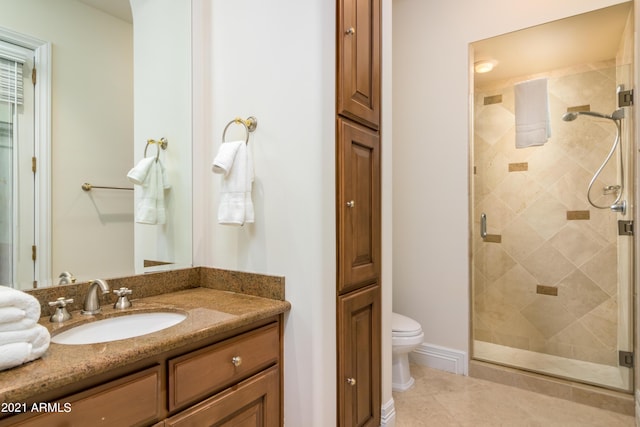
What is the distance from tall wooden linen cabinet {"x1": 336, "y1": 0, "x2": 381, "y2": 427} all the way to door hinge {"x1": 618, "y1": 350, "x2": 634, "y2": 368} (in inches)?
65.4

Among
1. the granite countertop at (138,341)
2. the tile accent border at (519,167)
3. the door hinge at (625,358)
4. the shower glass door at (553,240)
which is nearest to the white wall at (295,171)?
the granite countertop at (138,341)

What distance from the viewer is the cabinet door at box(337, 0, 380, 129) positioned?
1.41 metres

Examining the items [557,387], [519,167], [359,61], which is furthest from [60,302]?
[519,167]

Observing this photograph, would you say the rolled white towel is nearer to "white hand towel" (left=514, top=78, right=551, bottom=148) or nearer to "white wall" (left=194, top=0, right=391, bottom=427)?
"white wall" (left=194, top=0, right=391, bottom=427)

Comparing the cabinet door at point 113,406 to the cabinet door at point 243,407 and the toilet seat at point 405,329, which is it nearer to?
the cabinet door at point 243,407

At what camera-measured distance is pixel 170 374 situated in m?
0.94

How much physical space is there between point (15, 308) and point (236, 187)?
0.77m

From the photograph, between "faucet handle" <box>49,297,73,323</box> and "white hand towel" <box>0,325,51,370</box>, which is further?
"faucet handle" <box>49,297,73,323</box>

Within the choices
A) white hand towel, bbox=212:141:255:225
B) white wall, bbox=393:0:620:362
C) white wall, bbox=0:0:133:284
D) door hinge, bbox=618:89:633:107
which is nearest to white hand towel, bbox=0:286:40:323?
white wall, bbox=0:0:133:284

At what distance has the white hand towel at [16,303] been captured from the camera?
0.72 m

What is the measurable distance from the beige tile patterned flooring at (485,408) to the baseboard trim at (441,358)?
0.42ft

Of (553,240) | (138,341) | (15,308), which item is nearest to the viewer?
(15,308)

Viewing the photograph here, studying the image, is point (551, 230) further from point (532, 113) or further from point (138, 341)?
point (138, 341)

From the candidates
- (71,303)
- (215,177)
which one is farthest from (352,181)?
(71,303)
